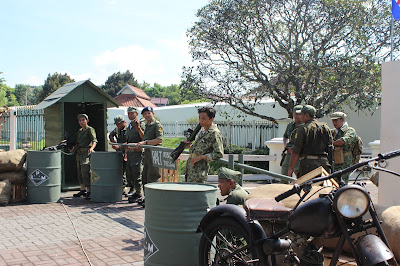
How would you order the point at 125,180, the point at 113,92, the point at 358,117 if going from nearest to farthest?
the point at 125,180 → the point at 358,117 → the point at 113,92

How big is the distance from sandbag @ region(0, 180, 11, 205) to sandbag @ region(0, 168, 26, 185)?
0.15 m

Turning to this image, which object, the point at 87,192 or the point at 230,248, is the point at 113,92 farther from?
the point at 230,248

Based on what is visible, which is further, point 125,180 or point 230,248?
point 125,180

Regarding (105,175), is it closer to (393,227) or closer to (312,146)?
(312,146)

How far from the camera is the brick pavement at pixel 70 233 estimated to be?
5.57 m

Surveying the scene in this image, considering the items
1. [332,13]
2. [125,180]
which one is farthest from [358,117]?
[125,180]

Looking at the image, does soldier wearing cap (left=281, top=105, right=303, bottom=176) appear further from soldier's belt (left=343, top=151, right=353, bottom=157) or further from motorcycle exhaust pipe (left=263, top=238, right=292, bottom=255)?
motorcycle exhaust pipe (left=263, top=238, right=292, bottom=255)

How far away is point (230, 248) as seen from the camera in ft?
13.0

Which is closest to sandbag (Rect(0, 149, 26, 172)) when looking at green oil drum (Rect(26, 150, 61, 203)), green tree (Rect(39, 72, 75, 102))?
green oil drum (Rect(26, 150, 61, 203))

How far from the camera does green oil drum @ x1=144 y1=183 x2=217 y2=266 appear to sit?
4.28 metres

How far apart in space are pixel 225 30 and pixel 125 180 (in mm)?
8283

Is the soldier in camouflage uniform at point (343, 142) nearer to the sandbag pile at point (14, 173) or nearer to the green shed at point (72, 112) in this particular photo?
the green shed at point (72, 112)

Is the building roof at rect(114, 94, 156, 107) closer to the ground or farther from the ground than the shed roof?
farther from the ground

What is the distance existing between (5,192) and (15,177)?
0.43 metres
